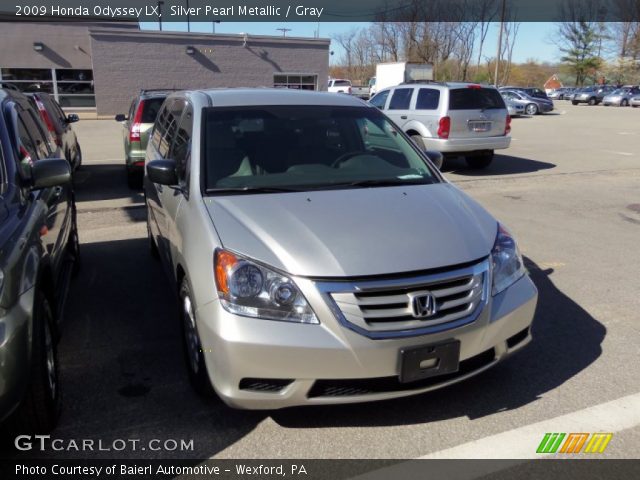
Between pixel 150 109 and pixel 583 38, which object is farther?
pixel 583 38

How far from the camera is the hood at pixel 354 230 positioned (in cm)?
290

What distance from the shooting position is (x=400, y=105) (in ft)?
43.1

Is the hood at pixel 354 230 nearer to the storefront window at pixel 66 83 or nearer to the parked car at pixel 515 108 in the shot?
the storefront window at pixel 66 83

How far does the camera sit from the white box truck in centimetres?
3519

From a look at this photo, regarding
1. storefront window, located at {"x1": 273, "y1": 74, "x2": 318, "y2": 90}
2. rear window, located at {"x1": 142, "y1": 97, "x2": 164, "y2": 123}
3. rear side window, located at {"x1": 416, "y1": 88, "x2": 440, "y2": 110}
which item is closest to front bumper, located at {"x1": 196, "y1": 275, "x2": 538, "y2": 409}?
rear window, located at {"x1": 142, "y1": 97, "x2": 164, "y2": 123}

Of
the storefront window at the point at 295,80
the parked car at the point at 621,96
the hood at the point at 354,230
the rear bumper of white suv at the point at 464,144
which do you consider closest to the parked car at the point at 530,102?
the storefront window at the point at 295,80

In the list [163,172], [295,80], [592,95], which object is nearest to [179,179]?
[163,172]

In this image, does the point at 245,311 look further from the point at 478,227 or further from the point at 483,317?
the point at 478,227

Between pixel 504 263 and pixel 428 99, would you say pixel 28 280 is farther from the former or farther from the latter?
pixel 428 99

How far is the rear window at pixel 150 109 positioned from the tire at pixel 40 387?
6.84 m

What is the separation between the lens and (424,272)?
290 cm

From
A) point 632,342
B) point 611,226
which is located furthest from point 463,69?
point 632,342

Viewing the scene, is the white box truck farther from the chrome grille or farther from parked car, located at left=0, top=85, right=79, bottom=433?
the chrome grille

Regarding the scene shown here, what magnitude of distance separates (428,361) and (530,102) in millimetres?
34713
